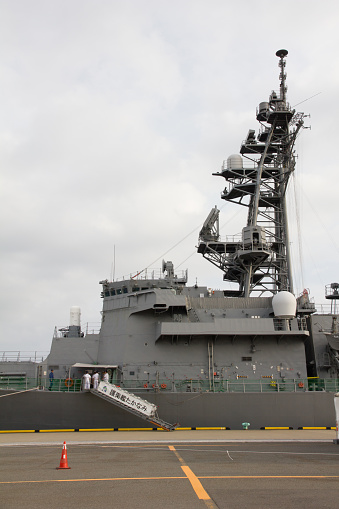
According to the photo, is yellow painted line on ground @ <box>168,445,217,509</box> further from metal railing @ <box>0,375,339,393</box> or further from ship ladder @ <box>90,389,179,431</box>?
metal railing @ <box>0,375,339,393</box>

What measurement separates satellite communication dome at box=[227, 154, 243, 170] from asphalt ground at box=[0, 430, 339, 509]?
1873cm

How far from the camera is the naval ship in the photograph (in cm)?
1700

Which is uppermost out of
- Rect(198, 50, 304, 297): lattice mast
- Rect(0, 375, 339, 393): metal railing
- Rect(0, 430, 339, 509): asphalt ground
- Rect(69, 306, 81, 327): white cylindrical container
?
Rect(198, 50, 304, 297): lattice mast

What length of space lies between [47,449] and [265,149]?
857 inches

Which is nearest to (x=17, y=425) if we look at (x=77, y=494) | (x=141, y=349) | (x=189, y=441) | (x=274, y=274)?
(x=141, y=349)

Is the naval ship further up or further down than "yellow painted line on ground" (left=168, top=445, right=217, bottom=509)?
further up

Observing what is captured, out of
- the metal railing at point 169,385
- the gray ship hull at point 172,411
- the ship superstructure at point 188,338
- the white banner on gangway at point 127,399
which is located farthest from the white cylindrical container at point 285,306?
the white banner on gangway at point 127,399

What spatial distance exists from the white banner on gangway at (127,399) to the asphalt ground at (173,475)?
3.89 m

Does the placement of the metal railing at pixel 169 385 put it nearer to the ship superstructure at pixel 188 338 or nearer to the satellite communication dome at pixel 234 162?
the ship superstructure at pixel 188 338

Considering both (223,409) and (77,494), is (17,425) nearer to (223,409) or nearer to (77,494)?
(223,409)

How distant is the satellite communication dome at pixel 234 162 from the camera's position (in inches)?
1099

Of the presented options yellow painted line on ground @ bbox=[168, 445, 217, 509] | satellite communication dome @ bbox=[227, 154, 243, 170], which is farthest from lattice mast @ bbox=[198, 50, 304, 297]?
yellow painted line on ground @ bbox=[168, 445, 217, 509]

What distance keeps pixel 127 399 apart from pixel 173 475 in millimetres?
9361

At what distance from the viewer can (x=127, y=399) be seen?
16297 mm
